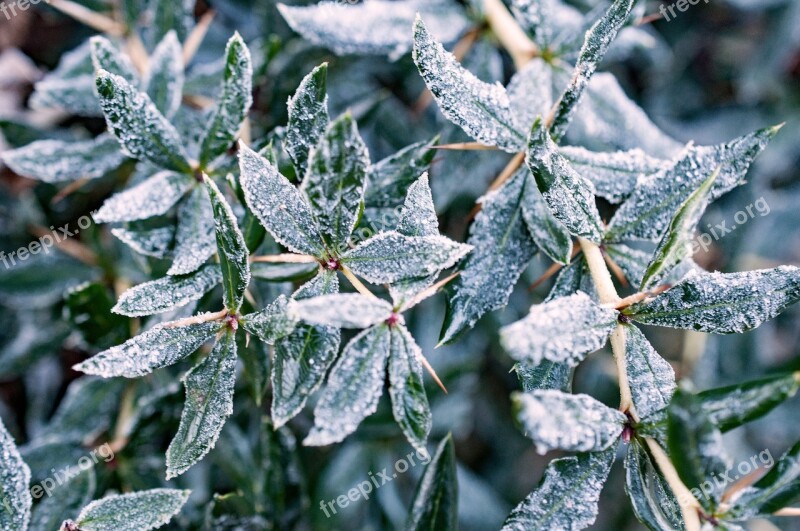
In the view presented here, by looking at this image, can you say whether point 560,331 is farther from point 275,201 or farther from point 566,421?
point 275,201

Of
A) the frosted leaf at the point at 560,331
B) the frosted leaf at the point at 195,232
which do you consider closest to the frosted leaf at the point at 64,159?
the frosted leaf at the point at 195,232

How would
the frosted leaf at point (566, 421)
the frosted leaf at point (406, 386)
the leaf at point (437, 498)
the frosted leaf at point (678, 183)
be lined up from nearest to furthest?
the frosted leaf at point (566, 421)
the frosted leaf at point (406, 386)
the frosted leaf at point (678, 183)
the leaf at point (437, 498)

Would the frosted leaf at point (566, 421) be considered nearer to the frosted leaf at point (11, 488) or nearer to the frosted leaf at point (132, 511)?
the frosted leaf at point (132, 511)

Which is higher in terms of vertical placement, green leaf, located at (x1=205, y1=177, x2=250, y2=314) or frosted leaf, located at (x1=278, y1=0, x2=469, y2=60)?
frosted leaf, located at (x1=278, y1=0, x2=469, y2=60)

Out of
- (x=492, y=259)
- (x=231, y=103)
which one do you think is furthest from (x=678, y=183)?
(x=231, y=103)

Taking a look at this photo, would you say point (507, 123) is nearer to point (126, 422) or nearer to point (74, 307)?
point (74, 307)

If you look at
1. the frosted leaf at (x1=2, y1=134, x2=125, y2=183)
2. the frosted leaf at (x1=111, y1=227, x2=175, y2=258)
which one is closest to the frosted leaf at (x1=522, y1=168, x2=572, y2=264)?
the frosted leaf at (x1=111, y1=227, x2=175, y2=258)

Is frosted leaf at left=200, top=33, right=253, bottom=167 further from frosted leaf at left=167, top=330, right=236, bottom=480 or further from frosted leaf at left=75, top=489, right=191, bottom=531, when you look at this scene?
frosted leaf at left=75, top=489, right=191, bottom=531
